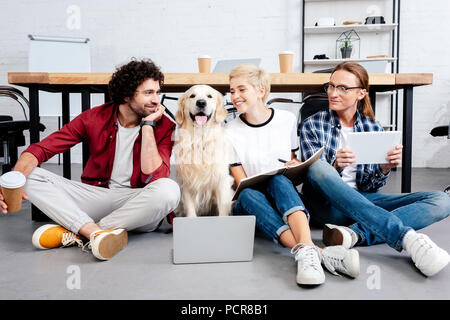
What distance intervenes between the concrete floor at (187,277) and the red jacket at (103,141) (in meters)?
0.34

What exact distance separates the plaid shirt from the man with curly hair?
646mm

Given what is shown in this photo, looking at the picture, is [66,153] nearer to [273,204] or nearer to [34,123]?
[34,123]

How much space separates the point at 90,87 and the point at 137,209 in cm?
93

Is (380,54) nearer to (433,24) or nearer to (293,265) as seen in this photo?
(433,24)

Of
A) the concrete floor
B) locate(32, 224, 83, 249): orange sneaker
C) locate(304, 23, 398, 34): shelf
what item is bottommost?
the concrete floor

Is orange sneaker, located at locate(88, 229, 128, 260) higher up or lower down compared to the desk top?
lower down

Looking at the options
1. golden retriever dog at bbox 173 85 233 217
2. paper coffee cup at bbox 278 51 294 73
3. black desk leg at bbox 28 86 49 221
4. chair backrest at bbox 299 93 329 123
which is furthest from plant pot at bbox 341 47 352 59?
black desk leg at bbox 28 86 49 221

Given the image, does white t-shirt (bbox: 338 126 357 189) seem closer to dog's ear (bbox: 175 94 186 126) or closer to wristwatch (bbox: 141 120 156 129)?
dog's ear (bbox: 175 94 186 126)

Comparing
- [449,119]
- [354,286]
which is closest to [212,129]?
[354,286]

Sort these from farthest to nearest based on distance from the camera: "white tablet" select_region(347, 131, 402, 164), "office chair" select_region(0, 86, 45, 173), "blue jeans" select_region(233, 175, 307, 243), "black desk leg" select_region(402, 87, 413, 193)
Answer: "office chair" select_region(0, 86, 45, 173) → "black desk leg" select_region(402, 87, 413, 193) → "white tablet" select_region(347, 131, 402, 164) → "blue jeans" select_region(233, 175, 307, 243)

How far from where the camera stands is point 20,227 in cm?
198

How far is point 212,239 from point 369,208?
0.58 m

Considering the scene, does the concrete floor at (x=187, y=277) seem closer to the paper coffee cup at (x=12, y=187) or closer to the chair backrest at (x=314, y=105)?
the paper coffee cup at (x=12, y=187)

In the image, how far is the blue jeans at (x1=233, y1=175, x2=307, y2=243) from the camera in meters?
1.43
